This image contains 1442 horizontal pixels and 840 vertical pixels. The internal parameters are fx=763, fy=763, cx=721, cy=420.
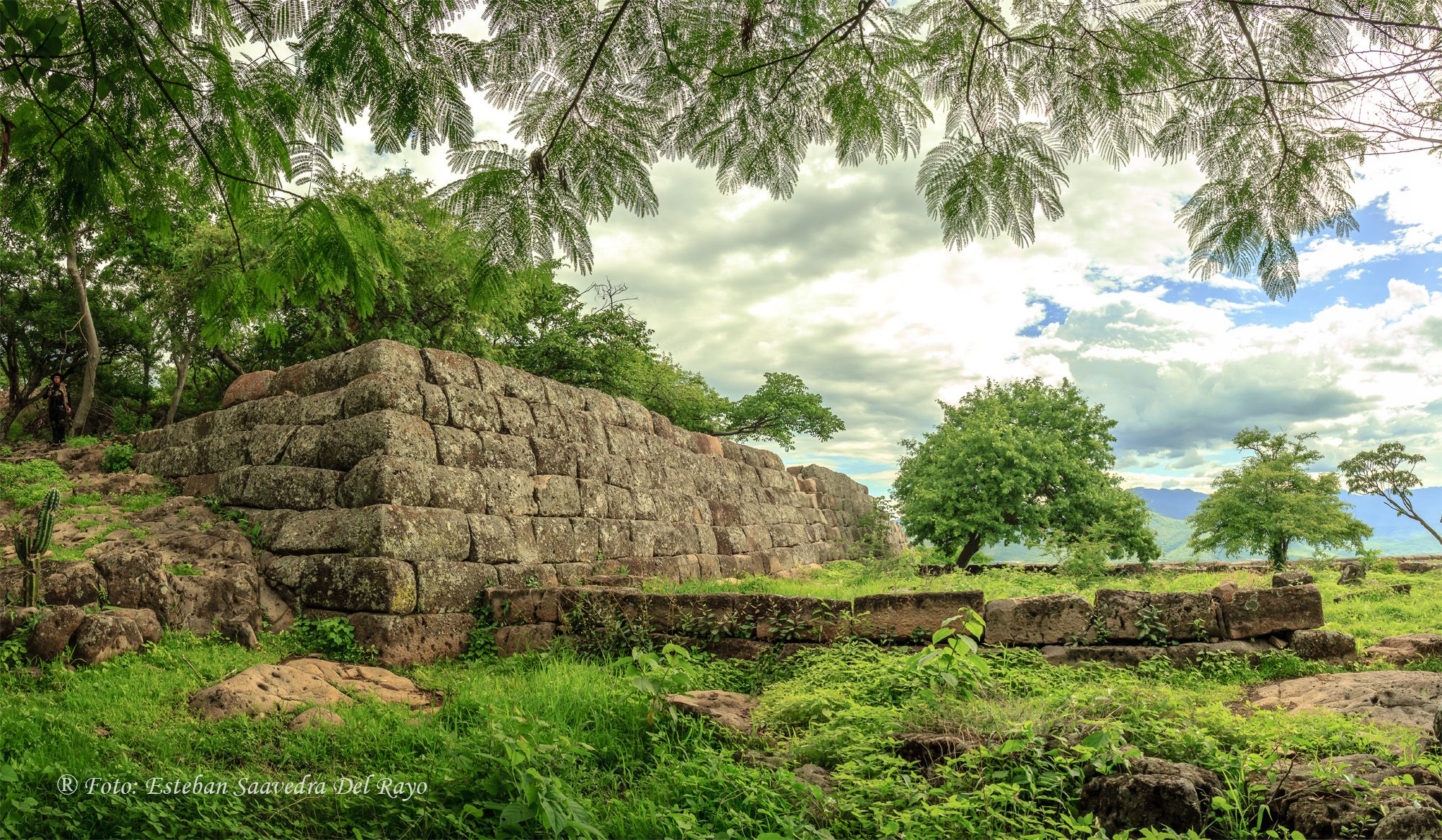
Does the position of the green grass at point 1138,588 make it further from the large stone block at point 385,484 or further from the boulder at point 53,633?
the boulder at point 53,633

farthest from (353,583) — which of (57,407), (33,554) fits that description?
(57,407)

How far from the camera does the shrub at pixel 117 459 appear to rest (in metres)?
11.7

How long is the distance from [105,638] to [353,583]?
83.5 inches

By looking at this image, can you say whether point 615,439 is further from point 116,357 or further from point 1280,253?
point 116,357

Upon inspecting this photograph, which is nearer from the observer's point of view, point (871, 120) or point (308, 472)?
point (871, 120)

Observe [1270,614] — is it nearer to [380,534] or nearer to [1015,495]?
[380,534]

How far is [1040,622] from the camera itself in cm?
714

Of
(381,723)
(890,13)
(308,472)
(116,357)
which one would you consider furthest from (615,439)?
(116,357)

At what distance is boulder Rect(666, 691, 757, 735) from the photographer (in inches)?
199

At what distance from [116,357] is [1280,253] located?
27.2 metres

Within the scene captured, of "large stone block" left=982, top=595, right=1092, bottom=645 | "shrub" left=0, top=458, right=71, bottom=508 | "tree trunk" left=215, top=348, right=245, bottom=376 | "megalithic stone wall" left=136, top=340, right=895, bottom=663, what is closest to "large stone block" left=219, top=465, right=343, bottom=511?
"megalithic stone wall" left=136, top=340, right=895, bottom=663

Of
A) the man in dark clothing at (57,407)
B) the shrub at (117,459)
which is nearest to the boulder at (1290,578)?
the shrub at (117,459)

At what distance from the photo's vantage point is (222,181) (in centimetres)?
417

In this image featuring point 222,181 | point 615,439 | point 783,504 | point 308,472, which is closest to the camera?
point 222,181
